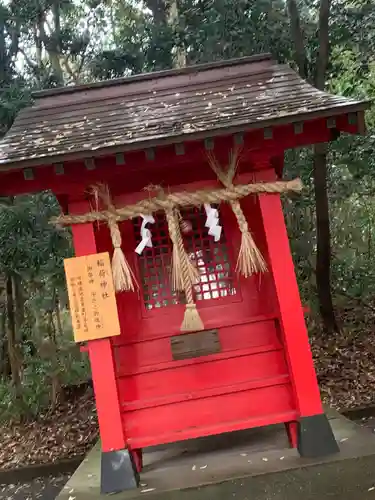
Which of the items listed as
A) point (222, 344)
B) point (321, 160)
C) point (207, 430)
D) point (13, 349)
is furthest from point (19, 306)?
point (207, 430)

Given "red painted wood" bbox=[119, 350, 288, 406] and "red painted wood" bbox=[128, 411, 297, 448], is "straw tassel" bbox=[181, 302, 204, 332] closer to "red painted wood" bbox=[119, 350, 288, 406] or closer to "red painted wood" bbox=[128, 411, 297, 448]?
"red painted wood" bbox=[119, 350, 288, 406]

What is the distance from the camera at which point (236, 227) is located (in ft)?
15.3

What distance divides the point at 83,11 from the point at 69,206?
713 centimetres

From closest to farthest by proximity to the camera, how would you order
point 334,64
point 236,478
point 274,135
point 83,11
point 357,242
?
point 236,478 < point 274,135 < point 334,64 < point 83,11 < point 357,242

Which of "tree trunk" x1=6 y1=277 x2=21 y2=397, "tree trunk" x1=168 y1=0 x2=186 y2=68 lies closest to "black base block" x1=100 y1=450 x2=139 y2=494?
"tree trunk" x1=6 y1=277 x2=21 y2=397

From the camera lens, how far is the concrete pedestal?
366cm

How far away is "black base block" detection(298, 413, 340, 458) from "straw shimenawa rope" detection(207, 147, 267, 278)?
4.08ft

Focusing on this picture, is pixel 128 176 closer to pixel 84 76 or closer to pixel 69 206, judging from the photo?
pixel 69 206

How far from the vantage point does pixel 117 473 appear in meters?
3.97

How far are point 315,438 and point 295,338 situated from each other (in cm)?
78

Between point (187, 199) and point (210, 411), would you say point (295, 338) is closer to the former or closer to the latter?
point (210, 411)

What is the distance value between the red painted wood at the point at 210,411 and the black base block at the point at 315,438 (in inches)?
7.9

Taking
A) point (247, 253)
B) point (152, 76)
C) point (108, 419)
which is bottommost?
point (108, 419)

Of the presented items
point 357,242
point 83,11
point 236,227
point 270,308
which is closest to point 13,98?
point 83,11
